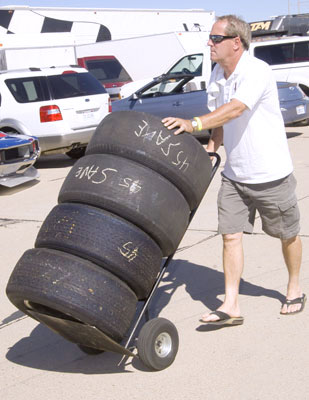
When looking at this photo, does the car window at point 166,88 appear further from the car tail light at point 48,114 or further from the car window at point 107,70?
the car window at point 107,70

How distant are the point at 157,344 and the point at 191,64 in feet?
43.1

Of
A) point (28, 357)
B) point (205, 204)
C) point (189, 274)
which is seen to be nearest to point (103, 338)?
point (28, 357)

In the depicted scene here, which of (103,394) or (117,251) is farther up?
(117,251)

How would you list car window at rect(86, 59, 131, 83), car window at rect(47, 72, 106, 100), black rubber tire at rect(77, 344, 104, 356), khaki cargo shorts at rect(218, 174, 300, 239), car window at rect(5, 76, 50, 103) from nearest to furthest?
black rubber tire at rect(77, 344, 104, 356)
khaki cargo shorts at rect(218, 174, 300, 239)
car window at rect(5, 76, 50, 103)
car window at rect(47, 72, 106, 100)
car window at rect(86, 59, 131, 83)

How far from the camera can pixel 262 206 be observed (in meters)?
4.63

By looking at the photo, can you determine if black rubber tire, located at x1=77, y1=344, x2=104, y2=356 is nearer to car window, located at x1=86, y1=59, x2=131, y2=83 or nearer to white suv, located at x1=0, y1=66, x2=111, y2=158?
white suv, located at x1=0, y1=66, x2=111, y2=158

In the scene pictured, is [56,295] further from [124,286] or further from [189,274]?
[189,274]

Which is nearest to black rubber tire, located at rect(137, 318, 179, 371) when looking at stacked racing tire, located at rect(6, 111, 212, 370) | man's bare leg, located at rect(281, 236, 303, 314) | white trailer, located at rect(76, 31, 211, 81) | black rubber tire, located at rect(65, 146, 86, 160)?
stacked racing tire, located at rect(6, 111, 212, 370)

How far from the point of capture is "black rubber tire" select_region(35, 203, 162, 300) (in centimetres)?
383

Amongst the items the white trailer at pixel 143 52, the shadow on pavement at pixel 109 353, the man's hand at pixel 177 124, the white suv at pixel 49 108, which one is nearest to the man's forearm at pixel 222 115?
the man's hand at pixel 177 124

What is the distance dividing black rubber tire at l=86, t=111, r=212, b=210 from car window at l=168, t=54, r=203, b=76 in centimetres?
1242

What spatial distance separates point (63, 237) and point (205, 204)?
184 inches

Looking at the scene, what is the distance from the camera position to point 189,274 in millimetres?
5848

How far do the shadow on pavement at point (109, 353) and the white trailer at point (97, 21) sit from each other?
16.7 m
